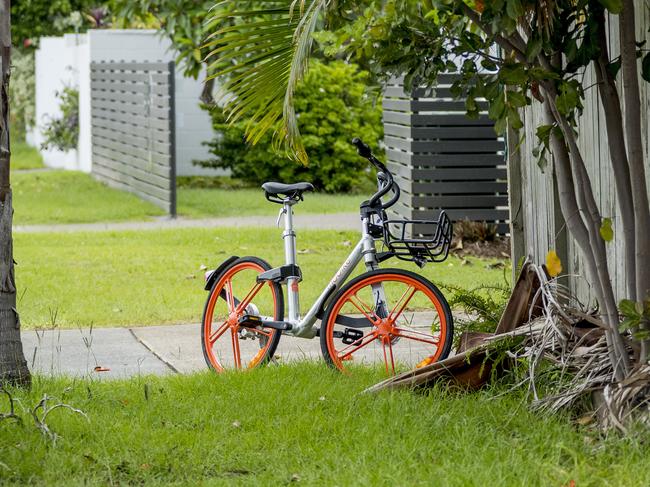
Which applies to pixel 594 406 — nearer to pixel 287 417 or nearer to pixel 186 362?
pixel 287 417

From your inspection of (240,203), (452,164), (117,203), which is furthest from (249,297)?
(117,203)

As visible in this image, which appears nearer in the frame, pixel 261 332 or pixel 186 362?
pixel 261 332

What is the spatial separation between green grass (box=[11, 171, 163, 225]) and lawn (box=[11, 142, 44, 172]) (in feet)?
15.6

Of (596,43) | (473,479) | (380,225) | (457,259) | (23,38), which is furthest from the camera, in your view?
(23,38)

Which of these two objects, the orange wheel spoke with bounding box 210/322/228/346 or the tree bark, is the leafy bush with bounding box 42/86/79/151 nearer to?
the orange wheel spoke with bounding box 210/322/228/346

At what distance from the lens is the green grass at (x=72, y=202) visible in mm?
14680

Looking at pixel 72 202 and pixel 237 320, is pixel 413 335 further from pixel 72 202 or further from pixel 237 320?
pixel 72 202

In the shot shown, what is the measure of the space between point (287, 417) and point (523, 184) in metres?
2.42

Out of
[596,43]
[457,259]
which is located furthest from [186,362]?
[457,259]

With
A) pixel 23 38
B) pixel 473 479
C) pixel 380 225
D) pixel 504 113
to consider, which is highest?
pixel 23 38

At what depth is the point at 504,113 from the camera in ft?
15.9

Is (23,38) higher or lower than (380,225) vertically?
higher

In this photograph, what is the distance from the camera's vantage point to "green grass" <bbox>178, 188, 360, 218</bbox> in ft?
50.4

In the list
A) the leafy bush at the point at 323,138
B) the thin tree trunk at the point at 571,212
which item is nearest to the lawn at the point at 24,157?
the leafy bush at the point at 323,138
